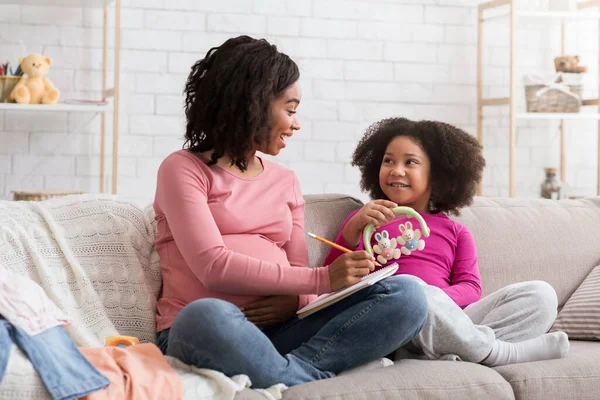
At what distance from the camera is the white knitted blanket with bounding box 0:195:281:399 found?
1.97 metres

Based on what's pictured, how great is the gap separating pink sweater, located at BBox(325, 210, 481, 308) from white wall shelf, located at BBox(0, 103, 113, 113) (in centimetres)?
136

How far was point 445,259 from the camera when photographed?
7.49 feet

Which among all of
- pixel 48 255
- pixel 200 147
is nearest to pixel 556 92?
pixel 200 147

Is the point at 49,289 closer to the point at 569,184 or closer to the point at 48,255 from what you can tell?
the point at 48,255

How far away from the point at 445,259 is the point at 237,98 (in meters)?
0.69

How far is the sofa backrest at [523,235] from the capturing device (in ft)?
7.88

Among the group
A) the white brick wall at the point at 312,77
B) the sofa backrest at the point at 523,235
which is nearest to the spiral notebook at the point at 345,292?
the sofa backrest at the point at 523,235

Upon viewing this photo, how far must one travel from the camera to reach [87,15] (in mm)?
3555

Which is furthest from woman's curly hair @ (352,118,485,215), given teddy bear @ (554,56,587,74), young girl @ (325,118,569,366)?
teddy bear @ (554,56,587,74)

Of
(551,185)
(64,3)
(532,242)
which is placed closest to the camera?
(532,242)

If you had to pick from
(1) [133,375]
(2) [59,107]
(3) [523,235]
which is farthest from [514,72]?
(1) [133,375]

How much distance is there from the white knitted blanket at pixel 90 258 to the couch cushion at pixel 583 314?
1.06m

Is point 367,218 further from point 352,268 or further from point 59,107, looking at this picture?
point 59,107

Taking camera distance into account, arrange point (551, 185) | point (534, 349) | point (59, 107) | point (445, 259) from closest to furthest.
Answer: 1. point (534, 349)
2. point (445, 259)
3. point (59, 107)
4. point (551, 185)
